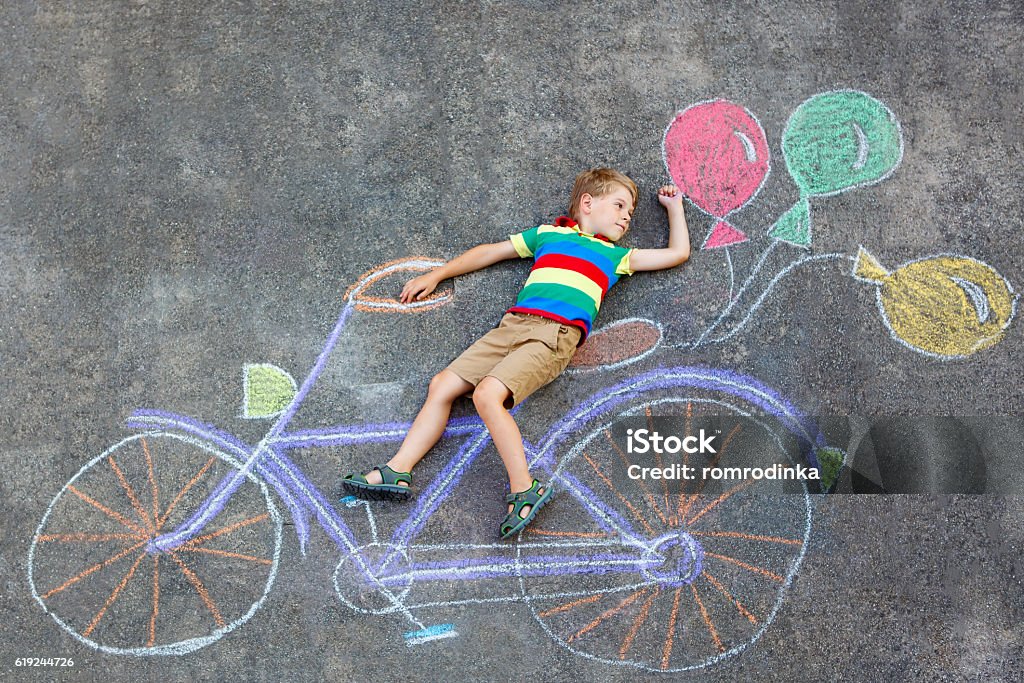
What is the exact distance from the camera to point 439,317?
3.80 meters

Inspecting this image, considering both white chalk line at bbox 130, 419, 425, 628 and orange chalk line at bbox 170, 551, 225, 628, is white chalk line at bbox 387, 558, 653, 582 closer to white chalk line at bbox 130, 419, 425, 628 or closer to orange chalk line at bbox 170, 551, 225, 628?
white chalk line at bbox 130, 419, 425, 628

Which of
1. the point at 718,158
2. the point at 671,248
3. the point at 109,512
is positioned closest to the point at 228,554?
the point at 109,512

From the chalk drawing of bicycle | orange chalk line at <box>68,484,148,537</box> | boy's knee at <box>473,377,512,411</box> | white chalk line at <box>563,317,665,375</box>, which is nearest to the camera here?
boy's knee at <box>473,377,512,411</box>

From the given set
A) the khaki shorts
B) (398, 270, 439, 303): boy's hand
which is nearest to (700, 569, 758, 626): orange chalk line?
the khaki shorts

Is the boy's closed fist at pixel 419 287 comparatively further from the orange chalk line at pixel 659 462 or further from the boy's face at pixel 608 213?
the orange chalk line at pixel 659 462

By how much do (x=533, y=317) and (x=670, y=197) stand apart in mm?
924

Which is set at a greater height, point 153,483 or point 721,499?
point 153,483

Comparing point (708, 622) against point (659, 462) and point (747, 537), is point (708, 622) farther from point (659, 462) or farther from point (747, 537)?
point (659, 462)

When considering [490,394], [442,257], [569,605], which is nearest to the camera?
[490,394]

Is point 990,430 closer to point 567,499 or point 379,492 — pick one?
point 567,499

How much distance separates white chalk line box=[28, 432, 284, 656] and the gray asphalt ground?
37 mm

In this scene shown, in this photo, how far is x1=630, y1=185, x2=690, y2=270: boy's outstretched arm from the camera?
12.2 feet

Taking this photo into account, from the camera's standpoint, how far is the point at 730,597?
3490mm

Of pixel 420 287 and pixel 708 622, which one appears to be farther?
pixel 420 287
